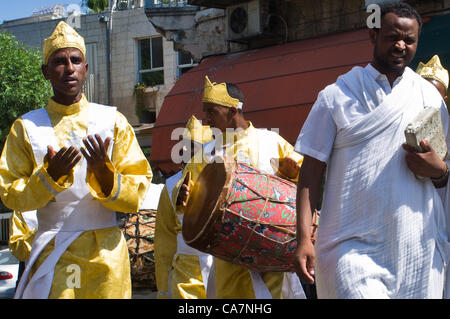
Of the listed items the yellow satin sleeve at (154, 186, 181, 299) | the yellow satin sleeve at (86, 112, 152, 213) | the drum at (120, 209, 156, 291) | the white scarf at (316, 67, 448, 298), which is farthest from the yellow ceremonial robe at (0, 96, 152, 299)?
the drum at (120, 209, 156, 291)

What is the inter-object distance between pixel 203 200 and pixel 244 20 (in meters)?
8.15

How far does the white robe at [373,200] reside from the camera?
134 inches

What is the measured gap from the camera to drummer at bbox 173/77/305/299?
540 cm

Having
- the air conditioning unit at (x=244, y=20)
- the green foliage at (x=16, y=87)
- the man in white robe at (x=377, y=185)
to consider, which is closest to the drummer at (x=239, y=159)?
the man in white robe at (x=377, y=185)

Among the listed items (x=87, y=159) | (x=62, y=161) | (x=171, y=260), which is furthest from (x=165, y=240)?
(x=62, y=161)

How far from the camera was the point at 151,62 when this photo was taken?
2358cm

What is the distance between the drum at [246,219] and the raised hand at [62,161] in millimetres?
1158

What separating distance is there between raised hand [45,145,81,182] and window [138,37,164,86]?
63.6 ft

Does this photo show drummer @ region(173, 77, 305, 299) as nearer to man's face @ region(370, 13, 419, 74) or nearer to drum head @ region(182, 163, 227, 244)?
drum head @ region(182, 163, 227, 244)

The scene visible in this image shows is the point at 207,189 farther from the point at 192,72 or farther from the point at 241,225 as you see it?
the point at 192,72

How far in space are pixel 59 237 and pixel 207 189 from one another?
1.18 metres

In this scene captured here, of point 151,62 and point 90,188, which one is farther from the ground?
point 90,188

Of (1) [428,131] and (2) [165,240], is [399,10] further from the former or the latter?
(2) [165,240]

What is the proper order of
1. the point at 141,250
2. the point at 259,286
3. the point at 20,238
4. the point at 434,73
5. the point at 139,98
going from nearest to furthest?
the point at 259,286 < the point at 20,238 < the point at 434,73 < the point at 141,250 < the point at 139,98
